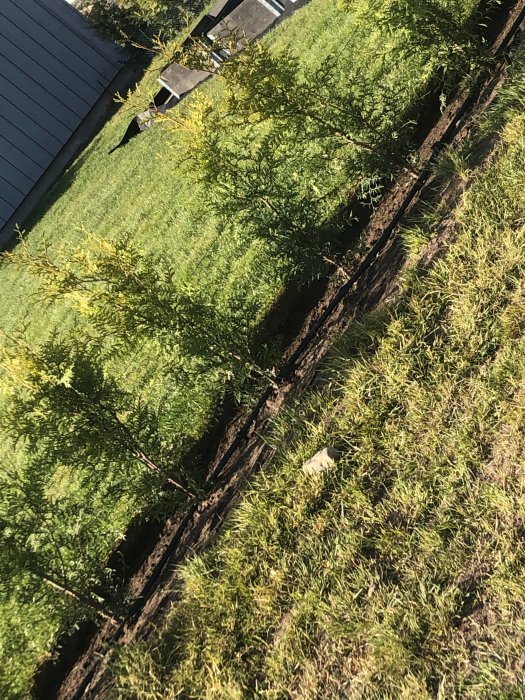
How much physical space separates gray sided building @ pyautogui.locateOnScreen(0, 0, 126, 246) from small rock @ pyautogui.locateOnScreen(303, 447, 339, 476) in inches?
580

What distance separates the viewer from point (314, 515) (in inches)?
126

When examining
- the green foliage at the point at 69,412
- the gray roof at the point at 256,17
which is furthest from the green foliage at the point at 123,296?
the gray roof at the point at 256,17

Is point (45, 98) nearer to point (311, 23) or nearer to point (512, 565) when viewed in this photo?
point (311, 23)

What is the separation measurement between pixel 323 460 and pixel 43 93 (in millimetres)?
15986

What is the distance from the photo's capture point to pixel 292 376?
4.38 meters

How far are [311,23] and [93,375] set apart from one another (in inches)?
286

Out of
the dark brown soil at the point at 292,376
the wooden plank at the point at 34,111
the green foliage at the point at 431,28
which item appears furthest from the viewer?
the wooden plank at the point at 34,111

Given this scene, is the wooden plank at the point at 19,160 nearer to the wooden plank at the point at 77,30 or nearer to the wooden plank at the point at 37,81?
the wooden plank at the point at 37,81

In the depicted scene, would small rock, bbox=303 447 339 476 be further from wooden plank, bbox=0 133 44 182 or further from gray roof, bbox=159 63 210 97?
wooden plank, bbox=0 133 44 182

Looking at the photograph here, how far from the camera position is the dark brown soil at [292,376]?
3822 mm

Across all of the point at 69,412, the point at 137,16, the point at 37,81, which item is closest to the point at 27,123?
the point at 37,81

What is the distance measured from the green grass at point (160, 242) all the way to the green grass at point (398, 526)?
107 centimetres

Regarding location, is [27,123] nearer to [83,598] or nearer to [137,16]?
[137,16]

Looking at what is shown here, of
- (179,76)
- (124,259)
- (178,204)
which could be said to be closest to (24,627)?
(124,259)
